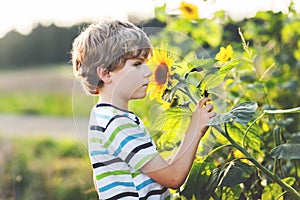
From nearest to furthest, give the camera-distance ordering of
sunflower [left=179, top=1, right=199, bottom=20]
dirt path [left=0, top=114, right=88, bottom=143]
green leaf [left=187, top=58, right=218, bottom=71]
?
1. green leaf [left=187, top=58, right=218, bottom=71]
2. sunflower [left=179, top=1, right=199, bottom=20]
3. dirt path [left=0, top=114, right=88, bottom=143]

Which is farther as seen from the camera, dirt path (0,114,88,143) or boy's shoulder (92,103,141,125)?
dirt path (0,114,88,143)

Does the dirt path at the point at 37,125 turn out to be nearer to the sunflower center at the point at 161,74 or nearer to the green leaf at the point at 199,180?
the green leaf at the point at 199,180

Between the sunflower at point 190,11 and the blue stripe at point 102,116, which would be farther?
the sunflower at point 190,11

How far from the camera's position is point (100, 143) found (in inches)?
68.1

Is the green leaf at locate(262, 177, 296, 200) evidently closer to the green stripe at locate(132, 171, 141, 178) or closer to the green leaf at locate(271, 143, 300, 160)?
the green leaf at locate(271, 143, 300, 160)

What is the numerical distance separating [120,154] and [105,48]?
239 millimetres

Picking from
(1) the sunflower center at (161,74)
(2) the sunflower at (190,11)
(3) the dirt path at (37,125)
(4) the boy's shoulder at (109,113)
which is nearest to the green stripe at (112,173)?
(4) the boy's shoulder at (109,113)

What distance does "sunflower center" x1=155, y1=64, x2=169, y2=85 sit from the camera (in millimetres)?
1733

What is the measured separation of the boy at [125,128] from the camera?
1703 millimetres

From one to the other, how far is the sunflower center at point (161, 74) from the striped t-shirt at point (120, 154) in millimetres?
102

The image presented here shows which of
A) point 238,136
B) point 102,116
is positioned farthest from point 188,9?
point 102,116

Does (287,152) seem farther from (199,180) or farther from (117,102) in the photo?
(117,102)

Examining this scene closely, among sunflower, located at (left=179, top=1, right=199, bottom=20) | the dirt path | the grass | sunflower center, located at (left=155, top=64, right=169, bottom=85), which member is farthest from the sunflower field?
the dirt path

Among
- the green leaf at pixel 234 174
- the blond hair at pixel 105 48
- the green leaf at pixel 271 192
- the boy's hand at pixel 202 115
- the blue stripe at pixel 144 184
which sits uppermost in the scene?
the blond hair at pixel 105 48
